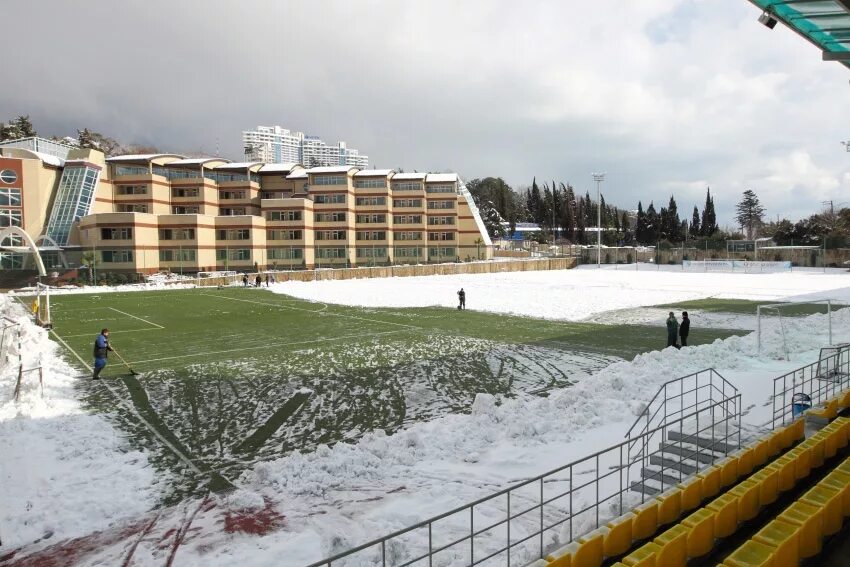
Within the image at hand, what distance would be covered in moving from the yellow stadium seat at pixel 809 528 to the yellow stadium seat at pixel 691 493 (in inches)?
39.5

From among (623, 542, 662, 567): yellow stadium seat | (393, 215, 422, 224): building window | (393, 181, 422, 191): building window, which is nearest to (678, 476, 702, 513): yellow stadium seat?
(623, 542, 662, 567): yellow stadium seat

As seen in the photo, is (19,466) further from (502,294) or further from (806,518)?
(502,294)

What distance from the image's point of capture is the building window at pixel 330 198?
77.6 m

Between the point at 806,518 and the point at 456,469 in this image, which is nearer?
the point at 806,518

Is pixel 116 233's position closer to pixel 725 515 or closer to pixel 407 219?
pixel 407 219

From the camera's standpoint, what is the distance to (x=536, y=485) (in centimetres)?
872

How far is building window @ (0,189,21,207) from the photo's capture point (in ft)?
204

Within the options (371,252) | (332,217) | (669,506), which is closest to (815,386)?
(669,506)

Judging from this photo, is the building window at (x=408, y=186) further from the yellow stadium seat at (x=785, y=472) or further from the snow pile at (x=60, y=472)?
the yellow stadium seat at (x=785, y=472)

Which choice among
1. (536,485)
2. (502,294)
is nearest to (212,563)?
(536,485)

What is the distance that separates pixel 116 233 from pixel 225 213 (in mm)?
19367

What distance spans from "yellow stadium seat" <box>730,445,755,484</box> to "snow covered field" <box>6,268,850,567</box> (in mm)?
2554

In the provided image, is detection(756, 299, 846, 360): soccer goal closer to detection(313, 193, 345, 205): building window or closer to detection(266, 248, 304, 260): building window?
detection(266, 248, 304, 260): building window

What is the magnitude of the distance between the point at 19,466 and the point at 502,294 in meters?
35.4
